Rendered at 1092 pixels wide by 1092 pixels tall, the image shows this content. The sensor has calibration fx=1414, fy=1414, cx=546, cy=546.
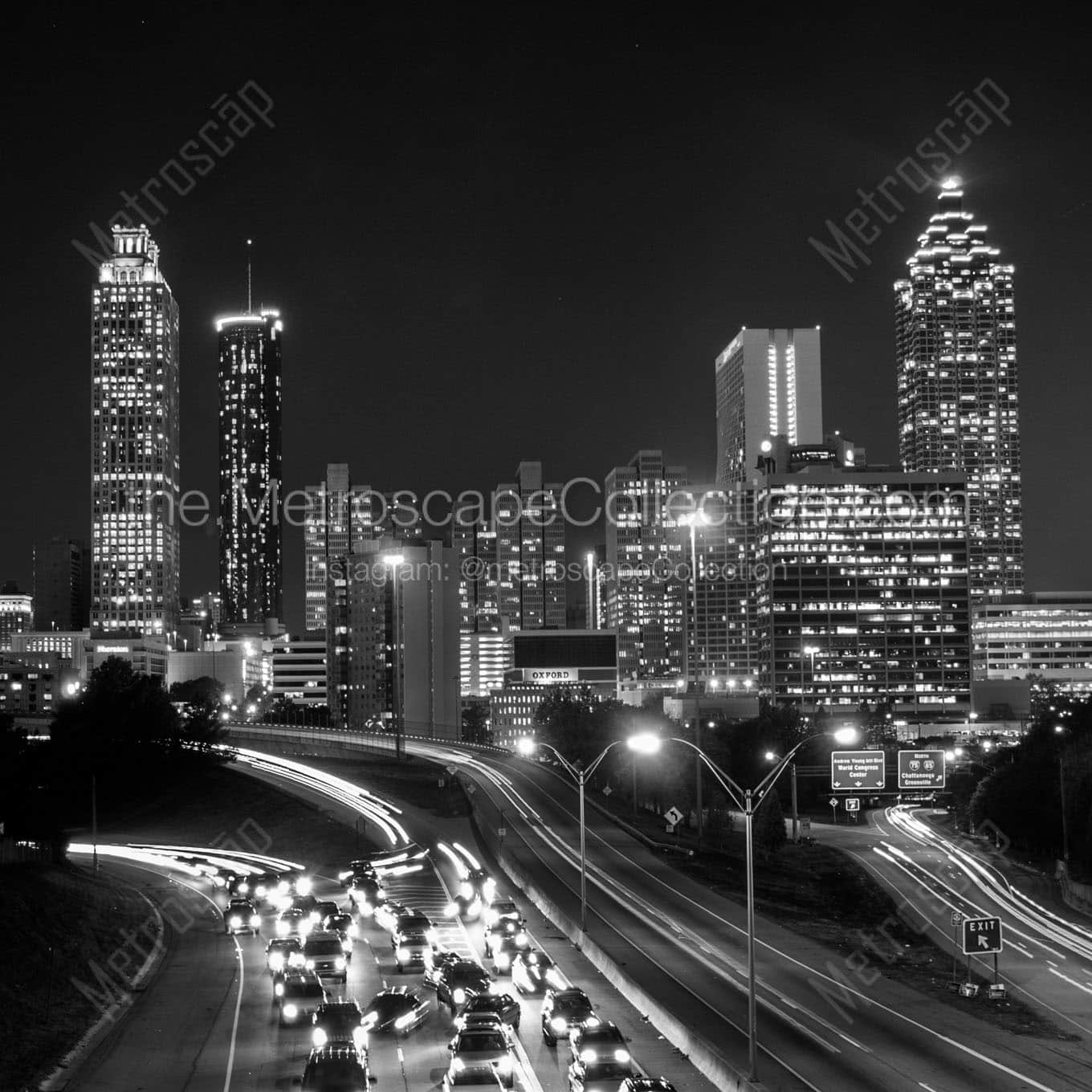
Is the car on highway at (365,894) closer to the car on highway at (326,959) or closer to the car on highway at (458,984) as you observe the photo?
the car on highway at (326,959)

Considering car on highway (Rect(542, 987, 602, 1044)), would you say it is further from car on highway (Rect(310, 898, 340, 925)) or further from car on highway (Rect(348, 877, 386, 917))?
car on highway (Rect(348, 877, 386, 917))

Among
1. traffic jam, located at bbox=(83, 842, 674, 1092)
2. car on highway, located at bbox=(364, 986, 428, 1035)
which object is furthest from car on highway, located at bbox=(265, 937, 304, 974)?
car on highway, located at bbox=(364, 986, 428, 1035)

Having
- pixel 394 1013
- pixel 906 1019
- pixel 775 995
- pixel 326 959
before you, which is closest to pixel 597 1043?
pixel 394 1013

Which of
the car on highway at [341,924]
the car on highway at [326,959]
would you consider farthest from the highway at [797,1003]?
the car on highway at [326,959]

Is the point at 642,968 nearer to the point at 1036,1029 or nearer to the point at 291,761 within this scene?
the point at 1036,1029

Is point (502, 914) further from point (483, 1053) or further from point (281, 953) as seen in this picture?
point (483, 1053)
